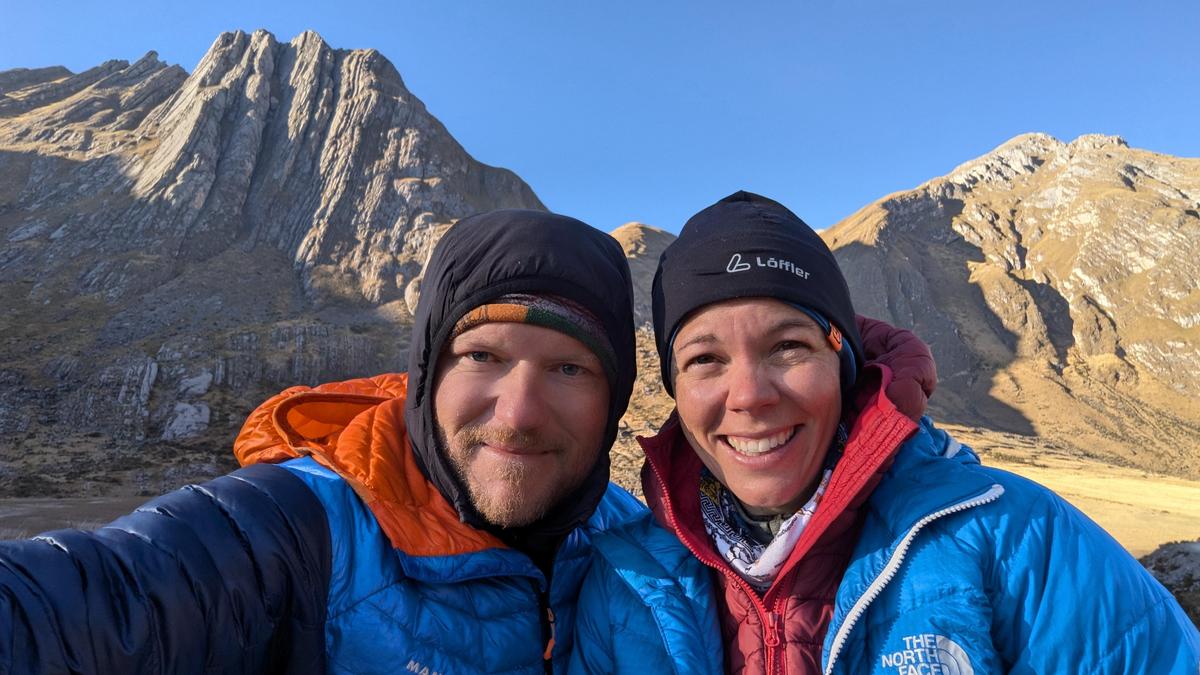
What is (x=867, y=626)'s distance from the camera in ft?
6.48

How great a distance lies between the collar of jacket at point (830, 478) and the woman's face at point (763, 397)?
15 cm

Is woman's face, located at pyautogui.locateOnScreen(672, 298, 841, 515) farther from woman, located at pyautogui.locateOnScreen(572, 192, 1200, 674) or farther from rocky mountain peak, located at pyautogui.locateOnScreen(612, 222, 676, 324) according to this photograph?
rocky mountain peak, located at pyautogui.locateOnScreen(612, 222, 676, 324)

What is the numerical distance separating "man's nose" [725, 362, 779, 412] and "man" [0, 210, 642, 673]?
0.60 metres

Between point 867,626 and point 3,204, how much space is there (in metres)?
70.3

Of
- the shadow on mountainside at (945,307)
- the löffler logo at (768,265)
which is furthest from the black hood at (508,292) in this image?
the shadow on mountainside at (945,307)

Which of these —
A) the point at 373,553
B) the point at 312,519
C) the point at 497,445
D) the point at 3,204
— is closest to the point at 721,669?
the point at 497,445

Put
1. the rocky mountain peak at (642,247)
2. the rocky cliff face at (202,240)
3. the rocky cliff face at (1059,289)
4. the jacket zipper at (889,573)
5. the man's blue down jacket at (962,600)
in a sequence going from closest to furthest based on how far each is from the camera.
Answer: the man's blue down jacket at (962,600) → the jacket zipper at (889,573) → the rocky cliff face at (202,240) → the rocky cliff face at (1059,289) → the rocky mountain peak at (642,247)

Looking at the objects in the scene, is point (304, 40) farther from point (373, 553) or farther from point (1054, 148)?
point (1054, 148)

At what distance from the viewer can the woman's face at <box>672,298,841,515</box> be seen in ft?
7.38

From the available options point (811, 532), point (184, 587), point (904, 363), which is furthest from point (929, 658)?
point (184, 587)

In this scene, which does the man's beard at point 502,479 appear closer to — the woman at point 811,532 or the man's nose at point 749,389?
the woman at point 811,532

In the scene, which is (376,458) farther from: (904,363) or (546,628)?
(904,363)

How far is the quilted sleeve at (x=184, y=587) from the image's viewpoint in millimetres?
1434

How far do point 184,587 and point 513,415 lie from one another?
1144 mm
